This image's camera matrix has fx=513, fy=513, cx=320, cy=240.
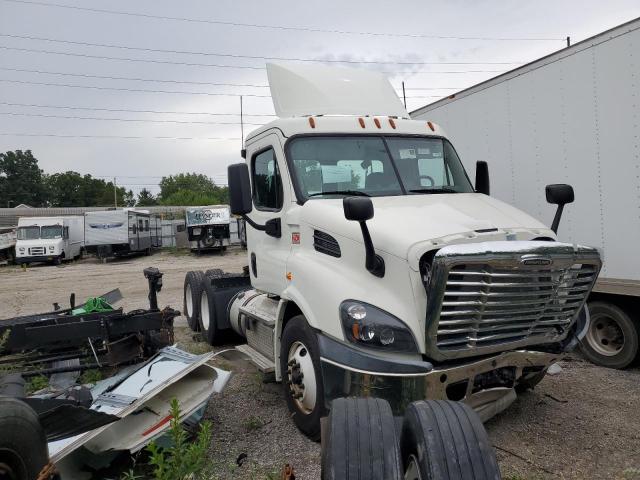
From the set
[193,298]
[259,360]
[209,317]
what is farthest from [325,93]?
[193,298]

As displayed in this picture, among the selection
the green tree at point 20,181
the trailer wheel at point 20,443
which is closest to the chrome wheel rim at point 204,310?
the trailer wheel at point 20,443

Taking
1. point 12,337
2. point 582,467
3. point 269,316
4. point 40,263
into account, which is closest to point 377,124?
point 269,316

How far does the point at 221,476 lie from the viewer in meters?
3.77

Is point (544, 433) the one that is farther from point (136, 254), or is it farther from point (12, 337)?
point (136, 254)

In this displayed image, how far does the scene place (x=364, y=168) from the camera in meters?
4.89

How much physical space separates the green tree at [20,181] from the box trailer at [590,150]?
98.3m

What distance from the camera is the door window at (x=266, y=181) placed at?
5.08m

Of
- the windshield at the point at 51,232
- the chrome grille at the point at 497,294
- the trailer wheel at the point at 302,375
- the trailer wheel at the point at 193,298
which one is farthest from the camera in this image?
the windshield at the point at 51,232

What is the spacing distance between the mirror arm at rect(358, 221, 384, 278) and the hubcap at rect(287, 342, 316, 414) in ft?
2.92

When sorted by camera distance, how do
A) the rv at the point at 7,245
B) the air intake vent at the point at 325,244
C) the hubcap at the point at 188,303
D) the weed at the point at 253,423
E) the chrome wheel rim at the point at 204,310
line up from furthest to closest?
the rv at the point at 7,245, the hubcap at the point at 188,303, the chrome wheel rim at the point at 204,310, the weed at the point at 253,423, the air intake vent at the point at 325,244

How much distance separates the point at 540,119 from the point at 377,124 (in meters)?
2.36

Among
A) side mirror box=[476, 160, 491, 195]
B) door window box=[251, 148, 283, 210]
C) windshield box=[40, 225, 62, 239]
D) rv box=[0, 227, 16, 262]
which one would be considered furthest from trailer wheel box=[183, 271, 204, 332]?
rv box=[0, 227, 16, 262]

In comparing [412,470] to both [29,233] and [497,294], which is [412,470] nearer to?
[497,294]

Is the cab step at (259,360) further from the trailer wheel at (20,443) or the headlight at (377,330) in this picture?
the trailer wheel at (20,443)
